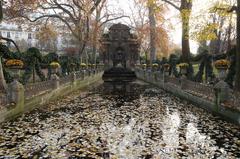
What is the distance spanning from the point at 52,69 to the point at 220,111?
14.5 meters


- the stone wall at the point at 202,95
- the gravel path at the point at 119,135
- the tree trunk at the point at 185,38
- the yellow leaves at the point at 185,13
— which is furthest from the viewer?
the tree trunk at the point at 185,38

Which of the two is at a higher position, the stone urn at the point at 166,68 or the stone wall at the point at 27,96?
the stone urn at the point at 166,68

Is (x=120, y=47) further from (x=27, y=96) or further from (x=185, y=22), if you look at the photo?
(x=27, y=96)

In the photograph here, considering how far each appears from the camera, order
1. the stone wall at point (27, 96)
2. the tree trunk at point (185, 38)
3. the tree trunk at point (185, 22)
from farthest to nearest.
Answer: the tree trunk at point (185, 38) < the tree trunk at point (185, 22) < the stone wall at point (27, 96)

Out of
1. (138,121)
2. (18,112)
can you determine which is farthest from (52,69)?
(138,121)

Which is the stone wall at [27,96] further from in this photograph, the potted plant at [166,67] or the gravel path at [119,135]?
the potted plant at [166,67]

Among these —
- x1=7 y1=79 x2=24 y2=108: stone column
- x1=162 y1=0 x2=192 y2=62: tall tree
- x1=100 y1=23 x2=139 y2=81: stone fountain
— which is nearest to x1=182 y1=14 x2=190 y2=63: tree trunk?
x1=162 y1=0 x2=192 y2=62: tall tree

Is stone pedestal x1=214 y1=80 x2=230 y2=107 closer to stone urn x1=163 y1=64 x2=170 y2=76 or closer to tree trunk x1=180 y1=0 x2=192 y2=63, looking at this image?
tree trunk x1=180 y1=0 x2=192 y2=63

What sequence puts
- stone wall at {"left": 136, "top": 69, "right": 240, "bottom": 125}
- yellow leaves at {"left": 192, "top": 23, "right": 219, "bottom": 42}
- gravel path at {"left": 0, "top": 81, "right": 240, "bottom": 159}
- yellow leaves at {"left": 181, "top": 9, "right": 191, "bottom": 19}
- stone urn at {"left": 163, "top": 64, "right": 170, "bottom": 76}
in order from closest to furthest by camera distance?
gravel path at {"left": 0, "top": 81, "right": 240, "bottom": 159} < stone wall at {"left": 136, "top": 69, "right": 240, "bottom": 125} < yellow leaves at {"left": 192, "top": 23, "right": 219, "bottom": 42} < yellow leaves at {"left": 181, "top": 9, "right": 191, "bottom": 19} < stone urn at {"left": 163, "top": 64, "right": 170, "bottom": 76}

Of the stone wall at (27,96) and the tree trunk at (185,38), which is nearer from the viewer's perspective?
the stone wall at (27,96)

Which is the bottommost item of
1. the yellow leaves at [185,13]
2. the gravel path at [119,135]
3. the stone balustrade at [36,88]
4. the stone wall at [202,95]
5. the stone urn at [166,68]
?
the gravel path at [119,135]

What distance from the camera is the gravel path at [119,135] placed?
28.8ft

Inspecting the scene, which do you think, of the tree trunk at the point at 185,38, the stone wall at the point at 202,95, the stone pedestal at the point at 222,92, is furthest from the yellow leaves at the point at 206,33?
the stone pedestal at the point at 222,92

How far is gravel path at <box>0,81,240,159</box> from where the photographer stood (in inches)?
345
